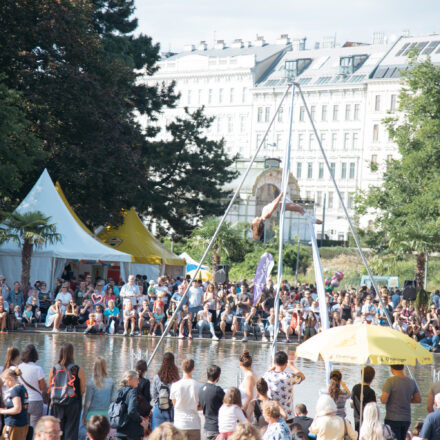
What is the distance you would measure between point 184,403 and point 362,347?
7.68 feet

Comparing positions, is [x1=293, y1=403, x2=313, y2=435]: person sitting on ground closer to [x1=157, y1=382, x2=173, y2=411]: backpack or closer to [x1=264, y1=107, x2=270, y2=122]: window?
[x1=157, y1=382, x2=173, y2=411]: backpack

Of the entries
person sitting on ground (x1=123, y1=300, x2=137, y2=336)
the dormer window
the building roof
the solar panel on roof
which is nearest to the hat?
person sitting on ground (x1=123, y1=300, x2=137, y2=336)

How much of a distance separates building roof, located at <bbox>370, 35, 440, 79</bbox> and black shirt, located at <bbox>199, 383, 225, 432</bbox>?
82539mm

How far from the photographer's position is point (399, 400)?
11195 millimetres

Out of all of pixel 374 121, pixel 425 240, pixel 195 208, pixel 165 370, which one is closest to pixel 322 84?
pixel 374 121

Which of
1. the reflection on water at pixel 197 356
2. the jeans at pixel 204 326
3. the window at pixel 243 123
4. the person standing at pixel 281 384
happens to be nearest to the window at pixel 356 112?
the window at pixel 243 123

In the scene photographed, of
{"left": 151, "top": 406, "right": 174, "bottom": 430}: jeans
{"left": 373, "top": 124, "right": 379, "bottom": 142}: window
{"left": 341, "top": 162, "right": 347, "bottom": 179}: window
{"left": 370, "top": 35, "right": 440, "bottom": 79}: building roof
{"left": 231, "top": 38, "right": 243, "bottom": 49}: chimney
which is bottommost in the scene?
{"left": 151, "top": 406, "right": 174, "bottom": 430}: jeans

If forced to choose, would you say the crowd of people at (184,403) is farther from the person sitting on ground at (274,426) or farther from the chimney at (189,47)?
the chimney at (189,47)

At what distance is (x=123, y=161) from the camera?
3788cm

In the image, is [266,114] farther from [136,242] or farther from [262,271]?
[262,271]

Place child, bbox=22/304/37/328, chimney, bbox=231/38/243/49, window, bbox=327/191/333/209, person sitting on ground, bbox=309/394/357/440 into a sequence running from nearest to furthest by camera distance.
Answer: person sitting on ground, bbox=309/394/357/440
child, bbox=22/304/37/328
window, bbox=327/191/333/209
chimney, bbox=231/38/243/49

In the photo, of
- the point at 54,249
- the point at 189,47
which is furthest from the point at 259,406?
the point at 189,47

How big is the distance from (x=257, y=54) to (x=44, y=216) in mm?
79668

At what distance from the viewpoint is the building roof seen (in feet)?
294
